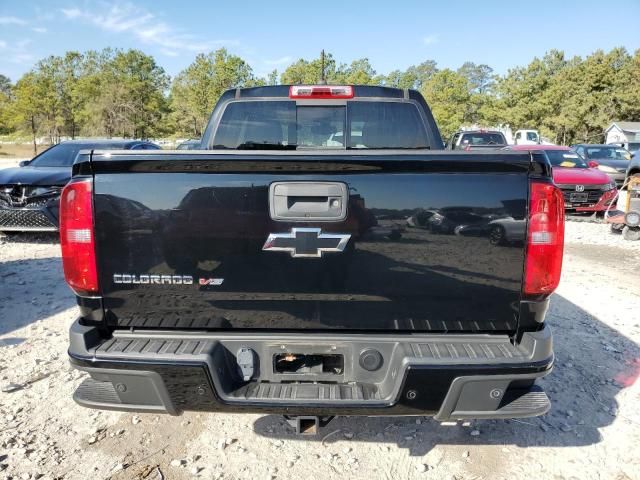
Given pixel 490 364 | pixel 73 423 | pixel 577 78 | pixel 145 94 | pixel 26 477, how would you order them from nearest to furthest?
pixel 490 364 < pixel 26 477 < pixel 73 423 < pixel 145 94 < pixel 577 78

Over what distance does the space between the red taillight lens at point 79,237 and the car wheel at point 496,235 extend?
1.79m

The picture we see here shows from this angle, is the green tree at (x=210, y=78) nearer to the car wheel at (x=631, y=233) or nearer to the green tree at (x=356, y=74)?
the green tree at (x=356, y=74)

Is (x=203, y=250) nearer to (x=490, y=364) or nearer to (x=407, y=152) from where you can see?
(x=407, y=152)

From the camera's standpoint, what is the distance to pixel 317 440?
2787 millimetres

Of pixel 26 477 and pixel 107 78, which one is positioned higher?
pixel 107 78

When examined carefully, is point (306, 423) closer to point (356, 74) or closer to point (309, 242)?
point (309, 242)

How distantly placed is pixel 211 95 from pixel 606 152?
105 feet

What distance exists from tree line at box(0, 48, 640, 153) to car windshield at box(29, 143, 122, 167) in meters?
32.2

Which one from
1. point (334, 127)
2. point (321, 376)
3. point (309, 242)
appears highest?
point (334, 127)

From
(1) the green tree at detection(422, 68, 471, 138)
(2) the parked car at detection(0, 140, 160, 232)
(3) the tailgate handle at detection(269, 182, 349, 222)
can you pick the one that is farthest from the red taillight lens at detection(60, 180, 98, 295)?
(1) the green tree at detection(422, 68, 471, 138)

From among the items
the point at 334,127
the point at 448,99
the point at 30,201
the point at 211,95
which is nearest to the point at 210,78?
the point at 211,95

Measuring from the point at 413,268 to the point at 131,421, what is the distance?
2.22 meters

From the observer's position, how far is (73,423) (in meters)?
2.94

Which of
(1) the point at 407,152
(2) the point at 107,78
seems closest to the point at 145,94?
(2) the point at 107,78
